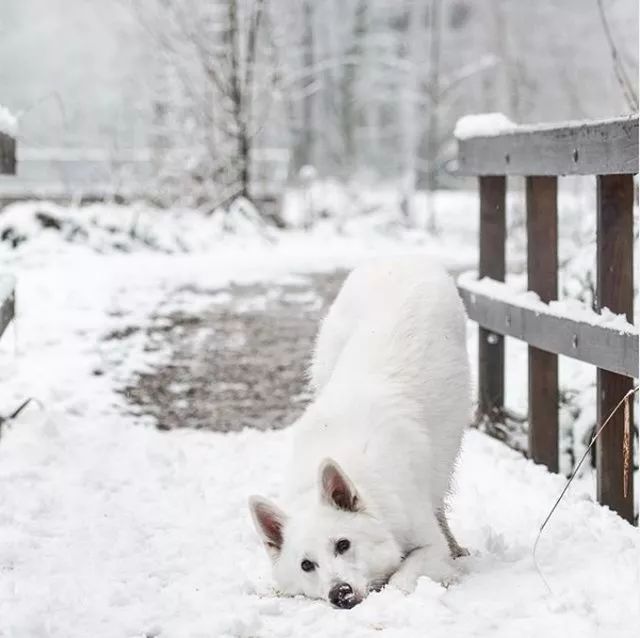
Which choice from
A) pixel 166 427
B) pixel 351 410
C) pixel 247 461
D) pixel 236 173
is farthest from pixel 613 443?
pixel 236 173

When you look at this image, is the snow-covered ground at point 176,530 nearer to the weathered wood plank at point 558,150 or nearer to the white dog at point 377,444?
the white dog at point 377,444

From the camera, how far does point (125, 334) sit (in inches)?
328

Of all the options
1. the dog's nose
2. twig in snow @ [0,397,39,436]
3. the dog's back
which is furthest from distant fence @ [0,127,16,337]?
the dog's nose

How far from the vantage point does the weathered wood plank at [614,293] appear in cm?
461

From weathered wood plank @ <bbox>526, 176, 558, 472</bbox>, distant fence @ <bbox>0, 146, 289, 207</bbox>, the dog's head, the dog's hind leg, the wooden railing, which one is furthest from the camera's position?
distant fence @ <bbox>0, 146, 289, 207</bbox>

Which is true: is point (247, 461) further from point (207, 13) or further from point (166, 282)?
point (207, 13)

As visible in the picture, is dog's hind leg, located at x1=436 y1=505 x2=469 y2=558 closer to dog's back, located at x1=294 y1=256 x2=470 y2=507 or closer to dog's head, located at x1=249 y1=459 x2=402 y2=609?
dog's back, located at x1=294 y1=256 x2=470 y2=507

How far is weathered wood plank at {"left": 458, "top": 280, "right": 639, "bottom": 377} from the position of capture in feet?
14.4

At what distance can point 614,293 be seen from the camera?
4660mm

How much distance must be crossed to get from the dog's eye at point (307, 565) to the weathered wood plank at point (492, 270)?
2764mm

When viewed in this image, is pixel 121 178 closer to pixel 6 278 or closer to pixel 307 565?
pixel 6 278

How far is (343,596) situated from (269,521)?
0.47 meters

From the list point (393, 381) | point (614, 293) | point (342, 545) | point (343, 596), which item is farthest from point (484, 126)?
point (343, 596)

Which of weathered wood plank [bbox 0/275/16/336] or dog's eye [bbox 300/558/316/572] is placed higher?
weathered wood plank [bbox 0/275/16/336]
